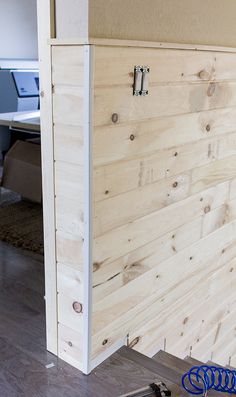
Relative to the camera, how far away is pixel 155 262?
179 cm

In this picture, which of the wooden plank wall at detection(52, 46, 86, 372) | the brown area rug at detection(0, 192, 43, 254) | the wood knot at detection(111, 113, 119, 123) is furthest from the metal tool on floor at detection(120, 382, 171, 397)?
the brown area rug at detection(0, 192, 43, 254)

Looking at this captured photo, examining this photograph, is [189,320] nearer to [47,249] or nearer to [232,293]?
[232,293]

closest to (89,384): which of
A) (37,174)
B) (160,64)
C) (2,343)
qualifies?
(2,343)

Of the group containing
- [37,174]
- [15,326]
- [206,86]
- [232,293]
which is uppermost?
[206,86]

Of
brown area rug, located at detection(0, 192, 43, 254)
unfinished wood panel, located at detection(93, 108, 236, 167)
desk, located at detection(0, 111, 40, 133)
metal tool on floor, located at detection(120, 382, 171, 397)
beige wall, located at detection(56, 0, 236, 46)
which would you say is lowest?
brown area rug, located at detection(0, 192, 43, 254)

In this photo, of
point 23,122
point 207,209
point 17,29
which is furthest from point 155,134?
point 17,29

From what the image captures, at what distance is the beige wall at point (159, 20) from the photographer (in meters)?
1.26

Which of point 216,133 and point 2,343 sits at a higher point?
point 216,133

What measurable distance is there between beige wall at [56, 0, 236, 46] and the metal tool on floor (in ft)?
3.79

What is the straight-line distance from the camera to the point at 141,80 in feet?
4.72

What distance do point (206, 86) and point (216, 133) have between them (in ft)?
0.84

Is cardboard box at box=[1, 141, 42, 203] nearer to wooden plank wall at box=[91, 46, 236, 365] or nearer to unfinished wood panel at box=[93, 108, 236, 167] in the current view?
wooden plank wall at box=[91, 46, 236, 365]

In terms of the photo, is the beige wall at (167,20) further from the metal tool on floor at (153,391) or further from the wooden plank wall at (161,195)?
the metal tool on floor at (153,391)

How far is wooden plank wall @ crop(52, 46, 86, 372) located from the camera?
1294mm
